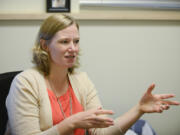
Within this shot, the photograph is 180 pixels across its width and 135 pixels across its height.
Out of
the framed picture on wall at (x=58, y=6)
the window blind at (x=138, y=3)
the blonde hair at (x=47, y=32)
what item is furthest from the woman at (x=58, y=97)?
the window blind at (x=138, y=3)

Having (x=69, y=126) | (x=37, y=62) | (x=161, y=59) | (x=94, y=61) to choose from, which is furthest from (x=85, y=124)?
(x=161, y=59)

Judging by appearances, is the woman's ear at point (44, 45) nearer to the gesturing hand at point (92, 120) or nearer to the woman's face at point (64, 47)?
the woman's face at point (64, 47)

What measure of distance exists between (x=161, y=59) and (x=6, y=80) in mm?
1246

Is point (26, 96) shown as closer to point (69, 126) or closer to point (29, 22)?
point (69, 126)

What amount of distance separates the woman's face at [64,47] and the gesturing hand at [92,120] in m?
0.30

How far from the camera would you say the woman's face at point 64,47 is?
1.17 meters

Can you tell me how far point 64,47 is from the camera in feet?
3.84

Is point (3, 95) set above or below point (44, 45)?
below

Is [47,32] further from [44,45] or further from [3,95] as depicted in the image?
[3,95]

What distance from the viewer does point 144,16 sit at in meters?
1.78

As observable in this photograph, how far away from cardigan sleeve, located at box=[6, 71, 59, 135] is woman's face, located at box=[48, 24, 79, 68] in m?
0.17

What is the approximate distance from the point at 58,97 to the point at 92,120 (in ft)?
1.05

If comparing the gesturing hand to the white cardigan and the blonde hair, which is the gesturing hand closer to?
the white cardigan

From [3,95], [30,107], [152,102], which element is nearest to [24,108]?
[30,107]
